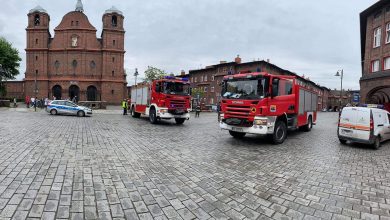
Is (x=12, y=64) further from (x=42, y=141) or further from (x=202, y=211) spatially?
(x=202, y=211)

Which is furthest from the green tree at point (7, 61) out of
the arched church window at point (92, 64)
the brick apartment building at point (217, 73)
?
the brick apartment building at point (217, 73)

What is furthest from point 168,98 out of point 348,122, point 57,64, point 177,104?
point 57,64

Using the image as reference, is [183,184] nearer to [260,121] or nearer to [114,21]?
[260,121]

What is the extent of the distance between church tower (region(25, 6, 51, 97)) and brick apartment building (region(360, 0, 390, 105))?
54019mm

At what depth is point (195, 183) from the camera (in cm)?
479

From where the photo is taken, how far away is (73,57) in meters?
49.4

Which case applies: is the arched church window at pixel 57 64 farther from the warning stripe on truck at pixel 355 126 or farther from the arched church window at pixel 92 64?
the warning stripe on truck at pixel 355 126

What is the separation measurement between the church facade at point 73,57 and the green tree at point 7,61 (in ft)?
6.57

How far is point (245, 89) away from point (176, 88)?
6.84m

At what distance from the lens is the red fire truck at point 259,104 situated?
30.4 ft

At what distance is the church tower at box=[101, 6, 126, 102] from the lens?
161ft

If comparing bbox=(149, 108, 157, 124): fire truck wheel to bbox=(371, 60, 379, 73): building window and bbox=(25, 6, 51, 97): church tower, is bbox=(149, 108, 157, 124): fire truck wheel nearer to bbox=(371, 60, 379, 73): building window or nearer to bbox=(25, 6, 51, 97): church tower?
bbox=(371, 60, 379, 73): building window

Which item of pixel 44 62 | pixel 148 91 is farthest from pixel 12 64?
pixel 148 91

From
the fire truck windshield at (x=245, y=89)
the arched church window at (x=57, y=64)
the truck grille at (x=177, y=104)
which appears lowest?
the truck grille at (x=177, y=104)
